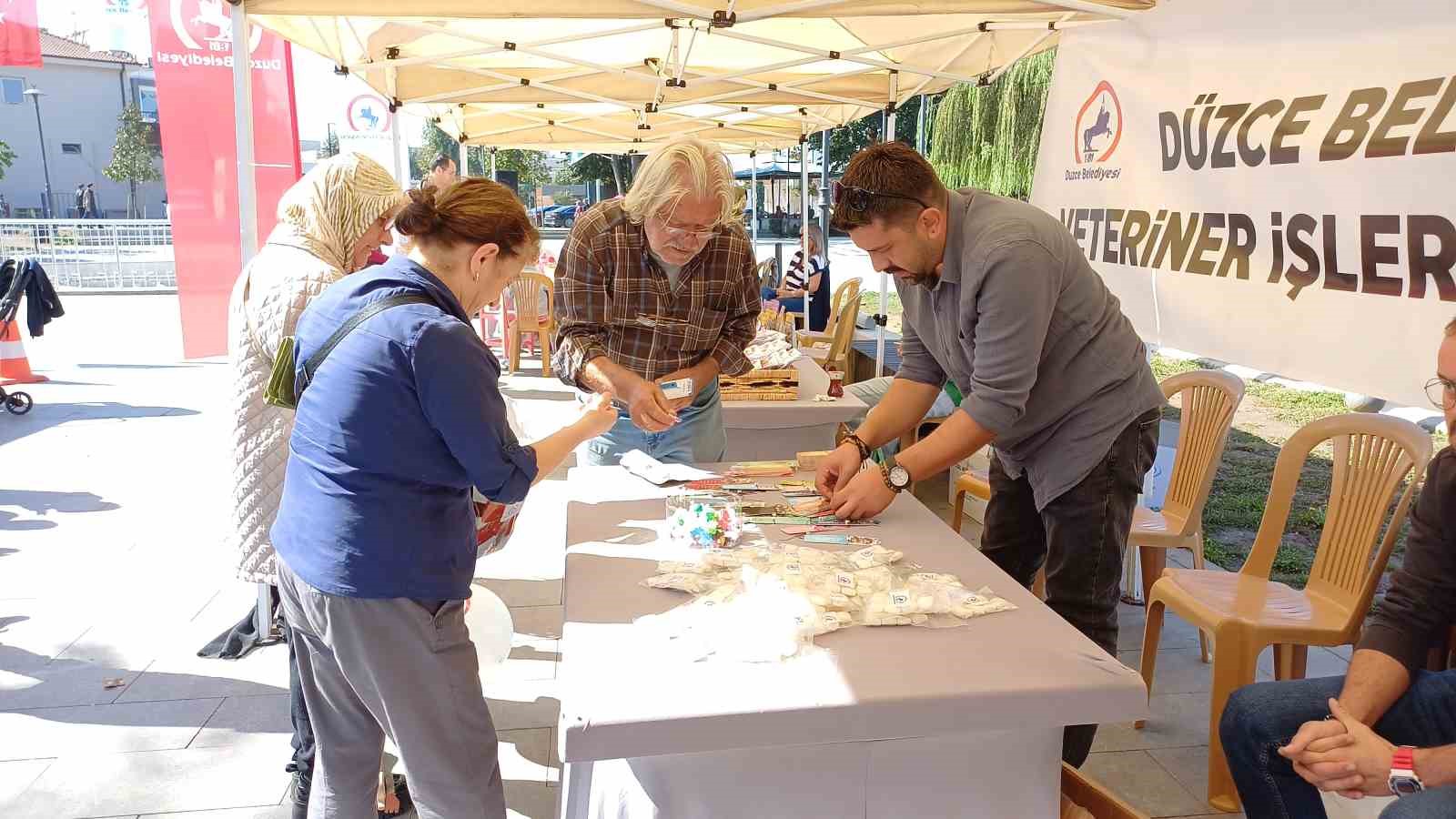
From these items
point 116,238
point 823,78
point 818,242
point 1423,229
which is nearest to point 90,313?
point 116,238

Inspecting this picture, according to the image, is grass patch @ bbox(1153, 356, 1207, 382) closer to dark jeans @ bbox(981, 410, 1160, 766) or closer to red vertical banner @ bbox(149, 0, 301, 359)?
red vertical banner @ bbox(149, 0, 301, 359)

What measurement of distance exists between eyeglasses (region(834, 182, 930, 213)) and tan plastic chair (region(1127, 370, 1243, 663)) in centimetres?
174

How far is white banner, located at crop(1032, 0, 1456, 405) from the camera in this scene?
7.75 ft

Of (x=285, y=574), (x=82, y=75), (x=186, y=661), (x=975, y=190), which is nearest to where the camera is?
(x=285, y=574)

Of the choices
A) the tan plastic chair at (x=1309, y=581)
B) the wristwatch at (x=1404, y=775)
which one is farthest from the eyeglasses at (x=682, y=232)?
the wristwatch at (x=1404, y=775)

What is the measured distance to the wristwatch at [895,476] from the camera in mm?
2115

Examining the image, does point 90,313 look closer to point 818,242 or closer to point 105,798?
point 818,242

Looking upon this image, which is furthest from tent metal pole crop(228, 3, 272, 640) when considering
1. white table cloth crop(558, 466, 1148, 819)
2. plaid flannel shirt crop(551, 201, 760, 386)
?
white table cloth crop(558, 466, 1148, 819)

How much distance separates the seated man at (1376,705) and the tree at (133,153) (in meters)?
37.1

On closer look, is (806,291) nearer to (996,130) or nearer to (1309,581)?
(996,130)

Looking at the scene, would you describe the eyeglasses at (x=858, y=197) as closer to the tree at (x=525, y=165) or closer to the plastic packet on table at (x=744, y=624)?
the plastic packet on table at (x=744, y=624)

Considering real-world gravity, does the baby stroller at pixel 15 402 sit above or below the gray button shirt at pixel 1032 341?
below

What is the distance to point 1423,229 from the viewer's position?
2338mm

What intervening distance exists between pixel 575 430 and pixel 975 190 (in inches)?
40.5
